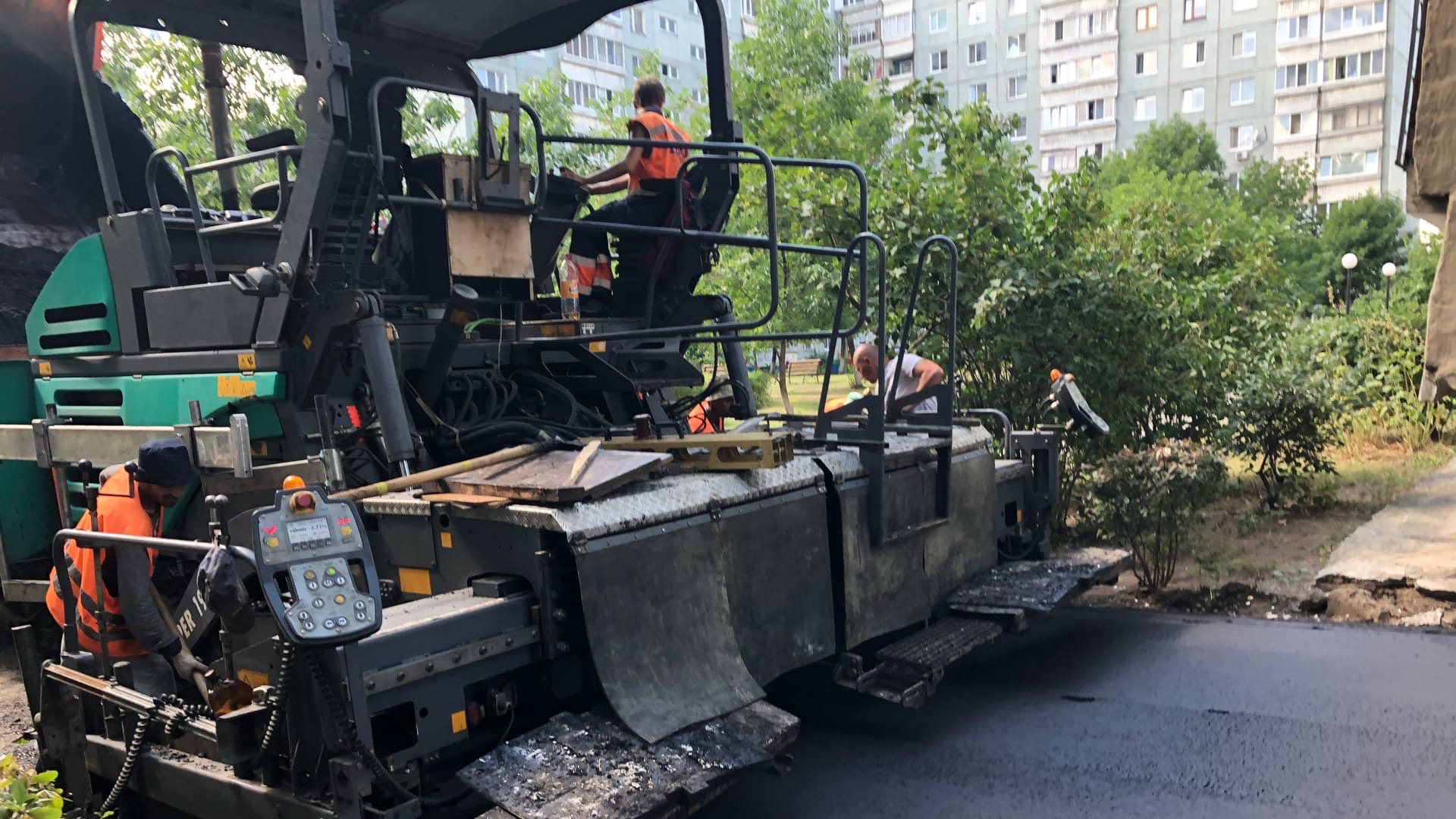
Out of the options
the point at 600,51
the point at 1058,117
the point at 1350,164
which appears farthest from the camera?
the point at 1058,117

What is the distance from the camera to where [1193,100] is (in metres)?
→ 49.8

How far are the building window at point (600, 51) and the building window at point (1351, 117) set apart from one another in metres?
29.1

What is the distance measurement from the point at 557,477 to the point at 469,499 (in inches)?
10.8

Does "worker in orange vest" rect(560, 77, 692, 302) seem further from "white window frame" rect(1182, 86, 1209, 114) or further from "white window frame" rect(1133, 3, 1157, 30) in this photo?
"white window frame" rect(1133, 3, 1157, 30)

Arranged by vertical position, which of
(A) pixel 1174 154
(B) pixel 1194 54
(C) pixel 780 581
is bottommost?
(C) pixel 780 581

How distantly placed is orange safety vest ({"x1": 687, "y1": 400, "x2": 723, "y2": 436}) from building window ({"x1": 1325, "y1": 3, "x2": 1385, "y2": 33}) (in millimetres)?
48786

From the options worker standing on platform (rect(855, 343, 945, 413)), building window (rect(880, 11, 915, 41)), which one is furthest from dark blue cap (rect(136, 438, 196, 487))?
building window (rect(880, 11, 915, 41))

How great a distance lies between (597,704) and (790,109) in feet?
29.6

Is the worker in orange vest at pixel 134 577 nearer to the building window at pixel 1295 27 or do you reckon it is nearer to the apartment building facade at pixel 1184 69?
the apartment building facade at pixel 1184 69

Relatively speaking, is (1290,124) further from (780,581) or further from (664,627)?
(664,627)

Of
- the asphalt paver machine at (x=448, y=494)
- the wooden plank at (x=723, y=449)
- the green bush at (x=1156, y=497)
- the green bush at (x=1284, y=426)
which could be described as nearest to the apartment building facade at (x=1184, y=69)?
the green bush at (x=1284, y=426)

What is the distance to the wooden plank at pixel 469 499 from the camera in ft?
11.1

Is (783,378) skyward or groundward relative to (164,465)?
groundward

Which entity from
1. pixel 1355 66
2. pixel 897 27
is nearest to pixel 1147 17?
pixel 1355 66
